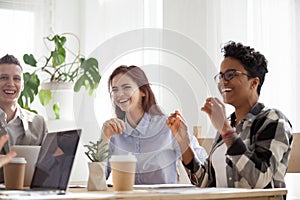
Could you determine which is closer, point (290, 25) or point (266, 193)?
point (266, 193)

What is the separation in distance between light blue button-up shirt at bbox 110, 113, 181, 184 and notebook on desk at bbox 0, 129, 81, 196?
64 centimetres

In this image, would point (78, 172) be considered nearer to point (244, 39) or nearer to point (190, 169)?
point (190, 169)

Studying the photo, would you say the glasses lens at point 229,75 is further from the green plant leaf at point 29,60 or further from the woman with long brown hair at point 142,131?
the green plant leaf at point 29,60

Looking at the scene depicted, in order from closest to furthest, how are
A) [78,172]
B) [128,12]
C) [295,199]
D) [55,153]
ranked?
[55,153]
[78,172]
[295,199]
[128,12]

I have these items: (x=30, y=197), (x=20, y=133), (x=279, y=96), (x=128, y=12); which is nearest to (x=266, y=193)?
(x=30, y=197)

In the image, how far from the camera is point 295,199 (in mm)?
3477

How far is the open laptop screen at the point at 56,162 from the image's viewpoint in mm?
1690

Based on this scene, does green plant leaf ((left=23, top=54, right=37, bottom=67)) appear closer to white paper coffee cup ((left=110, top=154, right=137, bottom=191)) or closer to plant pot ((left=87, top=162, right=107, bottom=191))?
plant pot ((left=87, top=162, right=107, bottom=191))

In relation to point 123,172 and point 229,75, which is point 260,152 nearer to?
point 229,75

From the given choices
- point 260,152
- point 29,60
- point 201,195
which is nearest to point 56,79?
point 29,60

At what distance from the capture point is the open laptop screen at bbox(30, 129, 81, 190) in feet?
5.55

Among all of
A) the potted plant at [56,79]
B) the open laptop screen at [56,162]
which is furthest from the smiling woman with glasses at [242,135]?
the potted plant at [56,79]

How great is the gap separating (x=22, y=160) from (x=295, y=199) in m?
2.07

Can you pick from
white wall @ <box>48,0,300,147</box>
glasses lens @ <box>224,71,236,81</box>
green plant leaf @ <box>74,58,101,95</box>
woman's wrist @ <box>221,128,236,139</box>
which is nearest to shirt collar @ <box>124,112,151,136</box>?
white wall @ <box>48,0,300,147</box>
